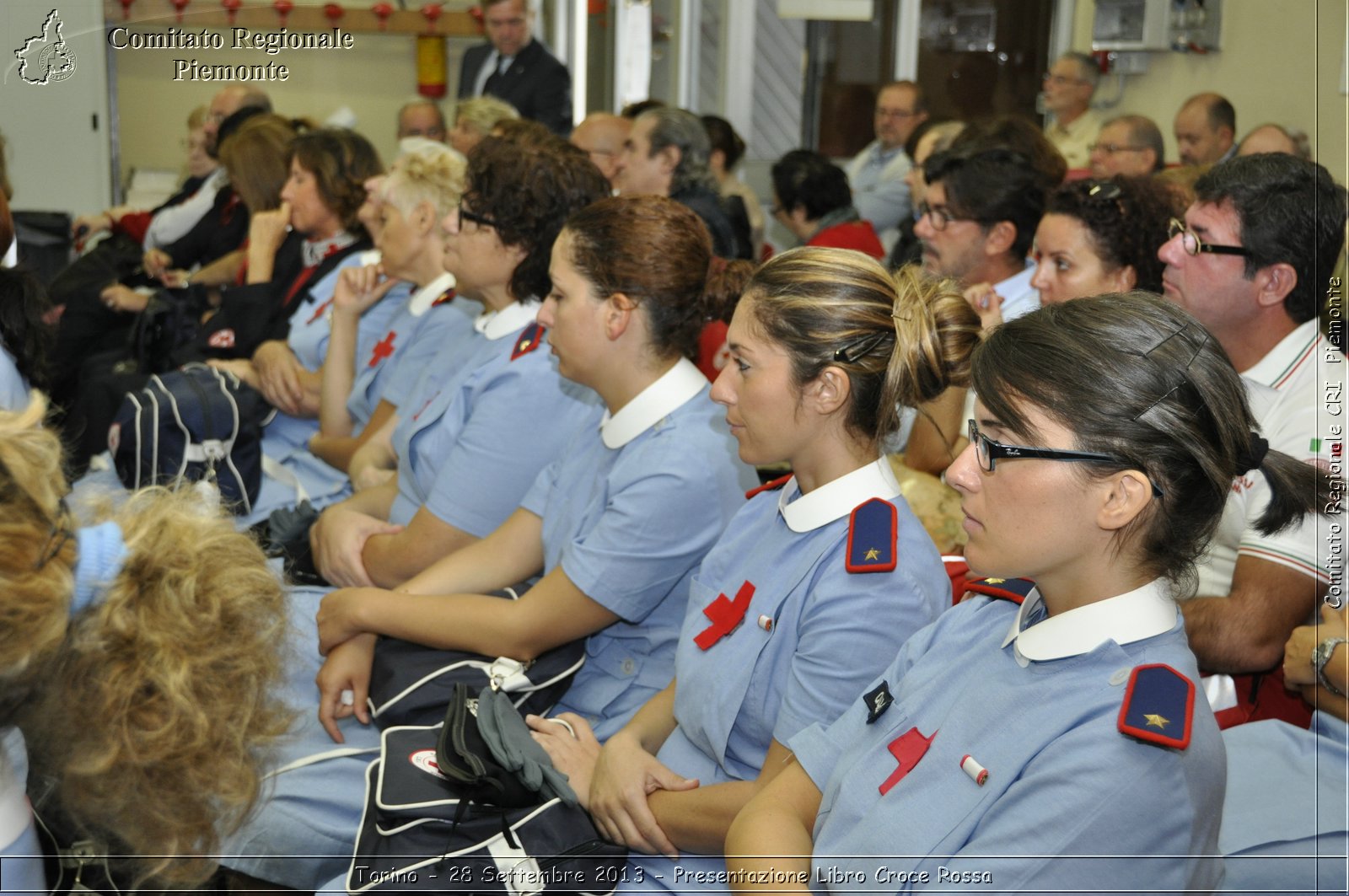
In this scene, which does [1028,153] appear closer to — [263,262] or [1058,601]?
[1058,601]

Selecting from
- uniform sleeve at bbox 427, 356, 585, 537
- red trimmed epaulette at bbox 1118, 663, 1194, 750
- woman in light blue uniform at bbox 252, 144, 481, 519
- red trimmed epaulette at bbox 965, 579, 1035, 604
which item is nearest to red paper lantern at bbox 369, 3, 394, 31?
woman in light blue uniform at bbox 252, 144, 481, 519

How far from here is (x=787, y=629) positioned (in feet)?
5.43

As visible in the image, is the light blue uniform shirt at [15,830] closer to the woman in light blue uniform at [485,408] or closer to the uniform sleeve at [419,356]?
the woman in light blue uniform at [485,408]

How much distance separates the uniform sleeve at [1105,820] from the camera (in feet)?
3.88

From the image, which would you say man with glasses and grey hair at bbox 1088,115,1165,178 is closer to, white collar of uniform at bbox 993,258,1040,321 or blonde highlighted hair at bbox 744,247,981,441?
white collar of uniform at bbox 993,258,1040,321

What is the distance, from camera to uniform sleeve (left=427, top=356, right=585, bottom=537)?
2482 millimetres

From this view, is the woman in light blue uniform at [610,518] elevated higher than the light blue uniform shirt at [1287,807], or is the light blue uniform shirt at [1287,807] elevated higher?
the woman in light blue uniform at [610,518]

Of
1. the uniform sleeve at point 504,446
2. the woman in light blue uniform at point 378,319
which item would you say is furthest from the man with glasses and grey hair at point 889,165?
the uniform sleeve at point 504,446

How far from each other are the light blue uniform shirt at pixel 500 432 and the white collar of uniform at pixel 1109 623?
126 cm

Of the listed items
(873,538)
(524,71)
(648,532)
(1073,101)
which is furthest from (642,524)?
(1073,101)

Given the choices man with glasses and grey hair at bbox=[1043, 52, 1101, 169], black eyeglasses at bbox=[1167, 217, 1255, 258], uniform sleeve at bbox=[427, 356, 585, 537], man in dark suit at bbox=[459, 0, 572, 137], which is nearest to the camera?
black eyeglasses at bbox=[1167, 217, 1255, 258]

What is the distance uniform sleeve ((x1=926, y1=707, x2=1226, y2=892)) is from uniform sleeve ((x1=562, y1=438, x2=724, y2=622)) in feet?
2.86

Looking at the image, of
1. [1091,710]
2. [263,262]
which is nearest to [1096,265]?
[1091,710]

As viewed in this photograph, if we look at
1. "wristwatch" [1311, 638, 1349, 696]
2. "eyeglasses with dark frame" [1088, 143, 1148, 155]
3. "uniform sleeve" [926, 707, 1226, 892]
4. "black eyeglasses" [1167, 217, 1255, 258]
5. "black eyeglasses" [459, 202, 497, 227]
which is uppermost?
"eyeglasses with dark frame" [1088, 143, 1148, 155]
